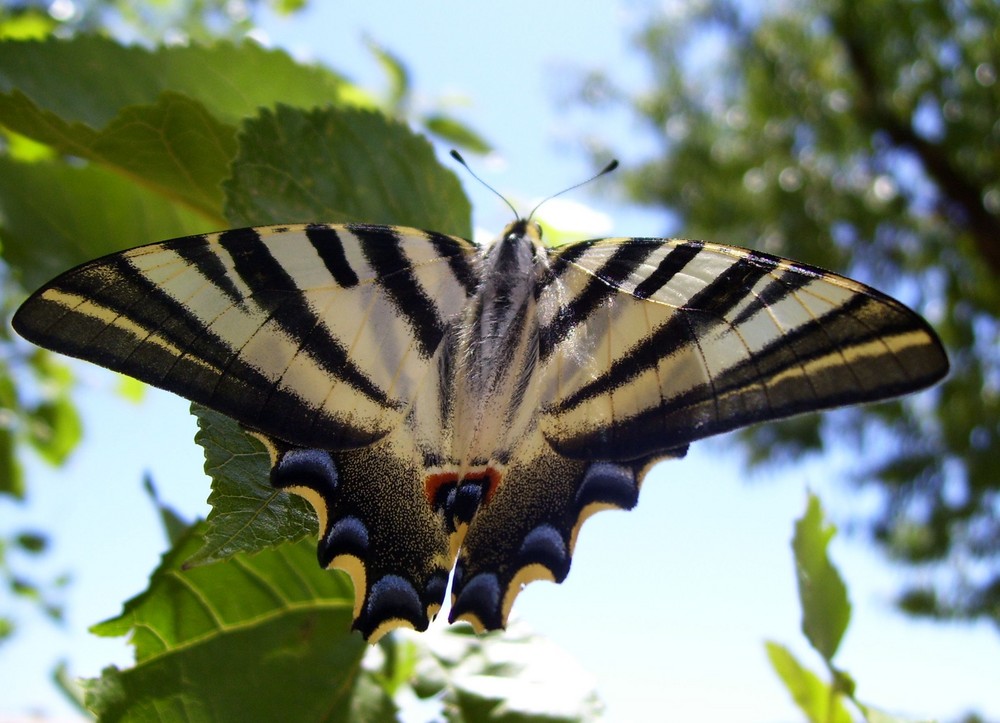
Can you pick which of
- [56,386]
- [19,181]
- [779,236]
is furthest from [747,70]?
[19,181]

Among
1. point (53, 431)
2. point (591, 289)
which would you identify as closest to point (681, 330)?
point (591, 289)

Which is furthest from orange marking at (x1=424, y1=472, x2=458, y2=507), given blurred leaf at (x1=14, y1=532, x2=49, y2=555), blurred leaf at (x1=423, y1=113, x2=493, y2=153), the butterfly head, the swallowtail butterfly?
blurred leaf at (x1=14, y1=532, x2=49, y2=555)

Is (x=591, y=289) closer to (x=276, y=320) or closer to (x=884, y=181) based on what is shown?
(x=276, y=320)

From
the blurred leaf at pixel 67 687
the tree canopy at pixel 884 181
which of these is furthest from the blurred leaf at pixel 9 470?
the tree canopy at pixel 884 181

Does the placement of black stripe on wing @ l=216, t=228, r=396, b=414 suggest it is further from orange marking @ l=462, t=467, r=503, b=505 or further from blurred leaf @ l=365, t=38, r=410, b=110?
blurred leaf @ l=365, t=38, r=410, b=110

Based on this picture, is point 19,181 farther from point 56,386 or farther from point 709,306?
point 56,386

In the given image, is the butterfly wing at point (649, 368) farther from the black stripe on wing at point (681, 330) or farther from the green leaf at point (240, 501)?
the green leaf at point (240, 501)
